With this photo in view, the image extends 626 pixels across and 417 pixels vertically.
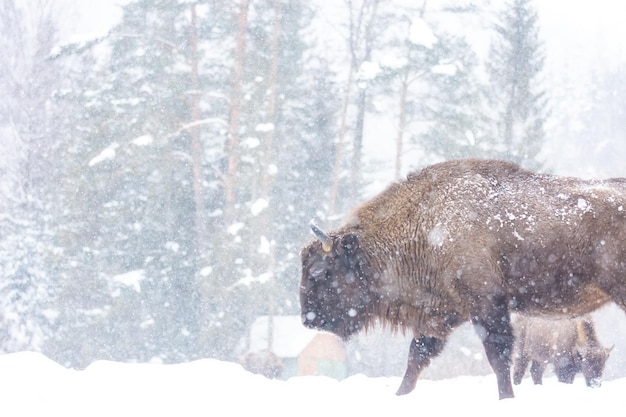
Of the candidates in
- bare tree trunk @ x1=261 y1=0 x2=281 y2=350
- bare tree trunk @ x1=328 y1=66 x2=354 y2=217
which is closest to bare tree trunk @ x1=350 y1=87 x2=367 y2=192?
bare tree trunk @ x1=328 y1=66 x2=354 y2=217

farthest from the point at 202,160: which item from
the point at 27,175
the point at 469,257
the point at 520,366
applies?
the point at 469,257

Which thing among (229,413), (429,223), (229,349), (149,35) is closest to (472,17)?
(149,35)

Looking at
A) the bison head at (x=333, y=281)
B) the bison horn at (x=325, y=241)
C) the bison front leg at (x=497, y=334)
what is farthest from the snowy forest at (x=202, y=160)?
the bison front leg at (x=497, y=334)

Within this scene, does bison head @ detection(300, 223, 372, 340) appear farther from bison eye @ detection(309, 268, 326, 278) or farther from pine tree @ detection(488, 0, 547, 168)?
pine tree @ detection(488, 0, 547, 168)

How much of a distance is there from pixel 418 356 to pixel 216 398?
213 centimetres

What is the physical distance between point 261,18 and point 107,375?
2283 centimetres

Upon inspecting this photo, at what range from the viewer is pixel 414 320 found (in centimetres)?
630

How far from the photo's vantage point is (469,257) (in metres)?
5.76

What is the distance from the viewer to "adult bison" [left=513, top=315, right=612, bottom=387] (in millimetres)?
A: 10336

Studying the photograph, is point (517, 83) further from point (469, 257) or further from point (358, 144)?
point (469, 257)

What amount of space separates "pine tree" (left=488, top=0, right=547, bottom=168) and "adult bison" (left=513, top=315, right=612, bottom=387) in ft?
53.7

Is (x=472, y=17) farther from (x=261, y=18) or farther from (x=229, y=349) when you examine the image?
(x=229, y=349)

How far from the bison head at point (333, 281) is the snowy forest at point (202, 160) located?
18.4m

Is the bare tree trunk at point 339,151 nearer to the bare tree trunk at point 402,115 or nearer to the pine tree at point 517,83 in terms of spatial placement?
the bare tree trunk at point 402,115
